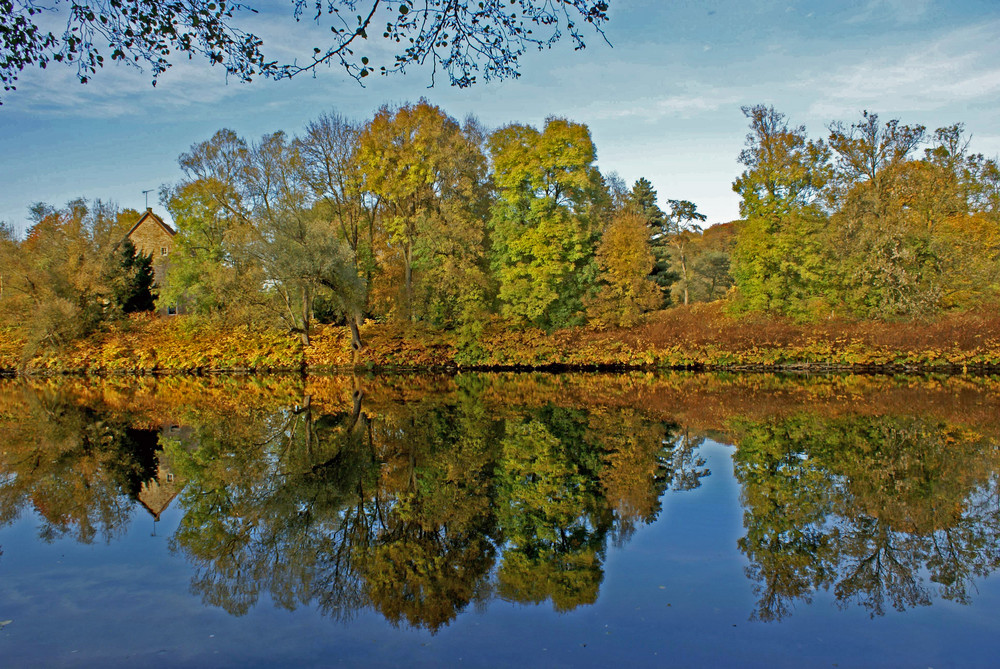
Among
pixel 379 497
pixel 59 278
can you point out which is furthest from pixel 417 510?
pixel 59 278

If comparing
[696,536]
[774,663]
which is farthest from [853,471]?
[774,663]

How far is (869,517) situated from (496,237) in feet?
82.1

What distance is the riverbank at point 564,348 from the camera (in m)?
26.1

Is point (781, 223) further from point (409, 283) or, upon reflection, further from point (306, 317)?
point (306, 317)

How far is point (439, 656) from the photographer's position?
469 centimetres

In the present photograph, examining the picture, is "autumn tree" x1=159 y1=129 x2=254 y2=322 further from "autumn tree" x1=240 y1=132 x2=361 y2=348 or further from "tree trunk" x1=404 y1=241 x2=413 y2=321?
"tree trunk" x1=404 y1=241 x2=413 y2=321

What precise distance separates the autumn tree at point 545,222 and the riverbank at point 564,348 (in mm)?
1596

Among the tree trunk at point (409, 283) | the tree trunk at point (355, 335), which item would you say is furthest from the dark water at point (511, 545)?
the tree trunk at point (409, 283)

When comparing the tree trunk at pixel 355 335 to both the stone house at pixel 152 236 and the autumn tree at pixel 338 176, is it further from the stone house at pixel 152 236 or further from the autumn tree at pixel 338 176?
the stone house at pixel 152 236

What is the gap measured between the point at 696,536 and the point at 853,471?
359cm

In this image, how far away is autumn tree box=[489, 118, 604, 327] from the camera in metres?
29.7

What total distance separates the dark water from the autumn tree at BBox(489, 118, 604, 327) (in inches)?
661

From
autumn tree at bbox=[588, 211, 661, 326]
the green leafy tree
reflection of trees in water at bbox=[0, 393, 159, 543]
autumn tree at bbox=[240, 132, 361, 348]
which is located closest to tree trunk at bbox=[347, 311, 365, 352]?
autumn tree at bbox=[240, 132, 361, 348]

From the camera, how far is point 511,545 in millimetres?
6750
